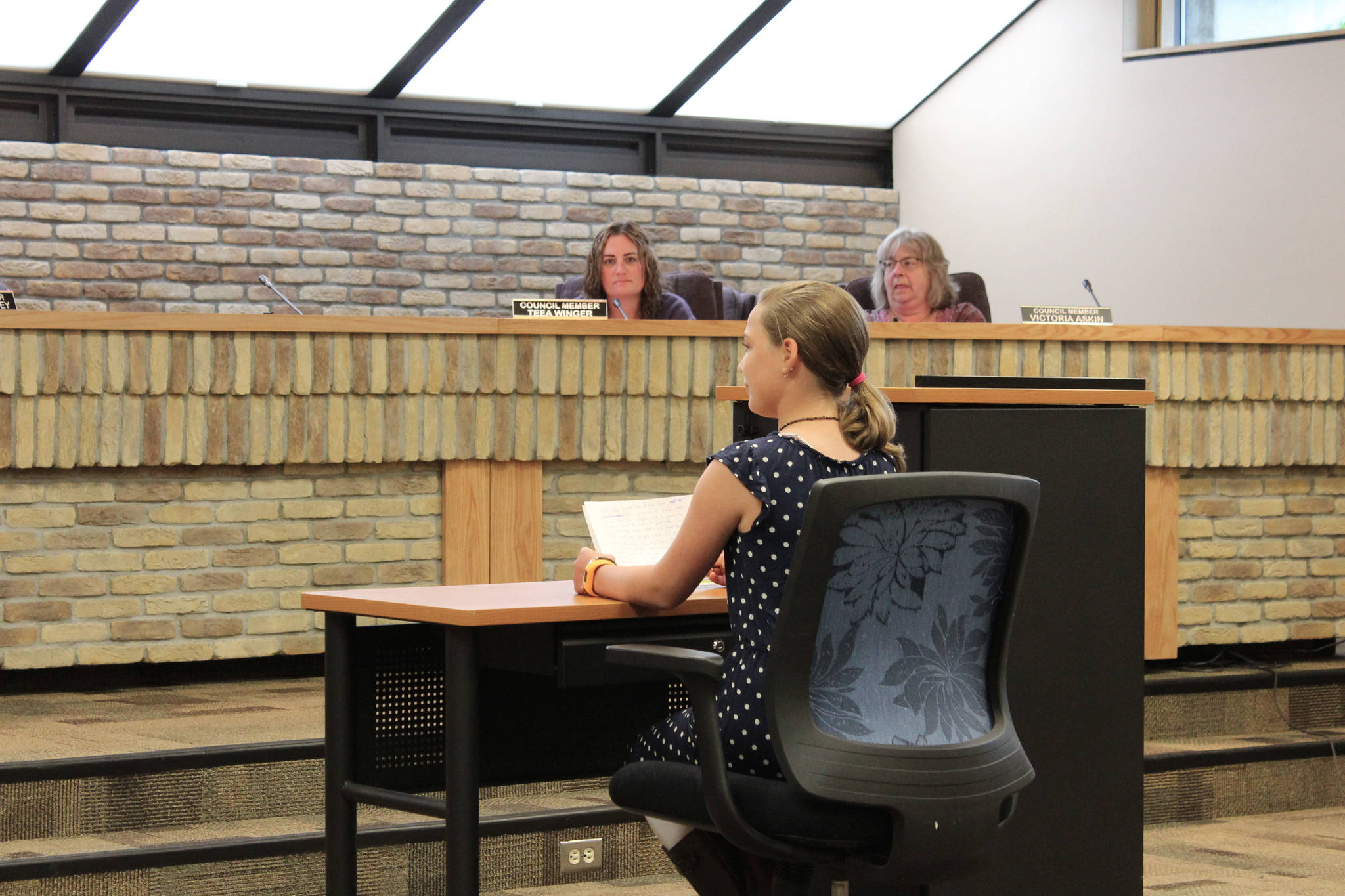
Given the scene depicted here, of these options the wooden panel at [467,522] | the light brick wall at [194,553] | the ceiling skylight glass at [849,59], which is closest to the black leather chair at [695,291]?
the wooden panel at [467,522]

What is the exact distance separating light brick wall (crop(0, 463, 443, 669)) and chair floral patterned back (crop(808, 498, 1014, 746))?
7.85 ft

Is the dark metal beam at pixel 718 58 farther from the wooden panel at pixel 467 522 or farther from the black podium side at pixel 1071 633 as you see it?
the black podium side at pixel 1071 633

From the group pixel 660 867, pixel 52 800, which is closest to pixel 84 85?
pixel 52 800

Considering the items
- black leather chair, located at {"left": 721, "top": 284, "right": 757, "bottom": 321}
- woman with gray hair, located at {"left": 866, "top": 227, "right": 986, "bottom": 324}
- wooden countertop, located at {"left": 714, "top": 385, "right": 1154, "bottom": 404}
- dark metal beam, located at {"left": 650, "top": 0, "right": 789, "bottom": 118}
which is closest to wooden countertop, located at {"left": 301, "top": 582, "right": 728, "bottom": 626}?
wooden countertop, located at {"left": 714, "top": 385, "right": 1154, "bottom": 404}

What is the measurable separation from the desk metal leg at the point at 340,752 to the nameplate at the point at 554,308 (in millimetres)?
1983

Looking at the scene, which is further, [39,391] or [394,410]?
[394,410]

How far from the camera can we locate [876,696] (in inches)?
68.9

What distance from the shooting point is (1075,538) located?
2.46 metres

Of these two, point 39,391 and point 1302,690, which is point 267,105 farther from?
point 1302,690

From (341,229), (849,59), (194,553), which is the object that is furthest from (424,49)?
(194,553)

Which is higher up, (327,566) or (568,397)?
(568,397)

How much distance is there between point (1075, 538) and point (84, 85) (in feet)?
16.7

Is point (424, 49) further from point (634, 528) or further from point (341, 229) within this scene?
point (634, 528)

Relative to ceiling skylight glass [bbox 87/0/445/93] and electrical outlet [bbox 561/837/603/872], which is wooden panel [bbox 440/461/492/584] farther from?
ceiling skylight glass [bbox 87/0/445/93]
